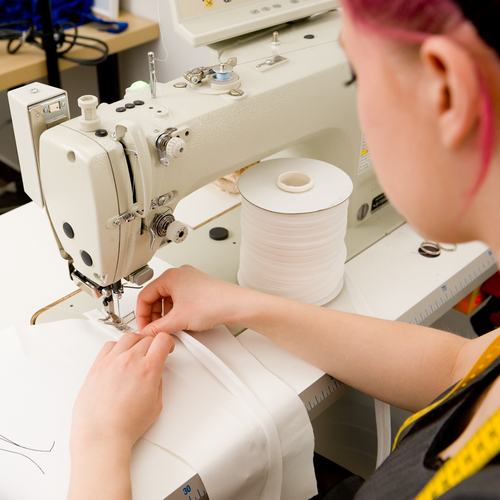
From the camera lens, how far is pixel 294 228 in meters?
1.05

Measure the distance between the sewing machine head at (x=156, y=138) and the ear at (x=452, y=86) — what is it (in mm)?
514

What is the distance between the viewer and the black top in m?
0.68

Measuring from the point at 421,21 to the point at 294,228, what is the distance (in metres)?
0.63

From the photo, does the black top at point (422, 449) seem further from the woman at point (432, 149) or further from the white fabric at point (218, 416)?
the white fabric at point (218, 416)

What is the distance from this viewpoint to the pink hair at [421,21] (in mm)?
428

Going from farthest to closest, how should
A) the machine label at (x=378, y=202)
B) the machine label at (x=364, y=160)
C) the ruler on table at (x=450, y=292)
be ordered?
the machine label at (x=378, y=202)
the machine label at (x=364, y=160)
the ruler on table at (x=450, y=292)

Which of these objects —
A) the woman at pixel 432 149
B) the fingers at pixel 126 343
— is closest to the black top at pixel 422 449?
the woman at pixel 432 149

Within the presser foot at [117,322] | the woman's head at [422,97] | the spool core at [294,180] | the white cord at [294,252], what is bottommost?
the presser foot at [117,322]

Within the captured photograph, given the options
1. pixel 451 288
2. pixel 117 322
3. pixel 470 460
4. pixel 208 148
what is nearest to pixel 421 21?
pixel 470 460

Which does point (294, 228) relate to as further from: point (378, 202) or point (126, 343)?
point (378, 202)

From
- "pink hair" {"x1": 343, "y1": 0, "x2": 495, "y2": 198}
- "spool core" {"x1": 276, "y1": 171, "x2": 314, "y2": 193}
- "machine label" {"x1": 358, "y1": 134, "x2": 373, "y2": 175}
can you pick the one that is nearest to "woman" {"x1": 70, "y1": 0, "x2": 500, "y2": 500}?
"pink hair" {"x1": 343, "y1": 0, "x2": 495, "y2": 198}

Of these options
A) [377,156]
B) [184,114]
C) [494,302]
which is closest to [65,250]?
[184,114]

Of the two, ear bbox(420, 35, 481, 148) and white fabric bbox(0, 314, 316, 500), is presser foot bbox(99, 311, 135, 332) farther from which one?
ear bbox(420, 35, 481, 148)

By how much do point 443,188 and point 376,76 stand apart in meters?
0.12
